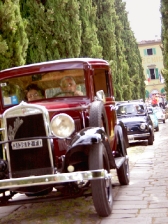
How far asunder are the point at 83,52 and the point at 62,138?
52.5ft

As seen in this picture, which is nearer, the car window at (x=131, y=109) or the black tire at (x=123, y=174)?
the black tire at (x=123, y=174)

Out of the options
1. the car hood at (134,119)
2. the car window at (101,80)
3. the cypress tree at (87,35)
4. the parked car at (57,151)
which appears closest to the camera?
the parked car at (57,151)

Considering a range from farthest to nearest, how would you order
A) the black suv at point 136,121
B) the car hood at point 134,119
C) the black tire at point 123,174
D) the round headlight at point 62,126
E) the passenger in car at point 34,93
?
the car hood at point 134,119 → the black suv at point 136,121 → the black tire at point 123,174 → the passenger in car at point 34,93 → the round headlight at point 62,126

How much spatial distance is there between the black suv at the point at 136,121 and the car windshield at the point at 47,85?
949cm

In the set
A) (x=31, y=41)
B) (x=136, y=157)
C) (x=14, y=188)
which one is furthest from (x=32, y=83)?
A: (x=31, y=41)

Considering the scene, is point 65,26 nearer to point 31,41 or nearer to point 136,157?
point 31,41

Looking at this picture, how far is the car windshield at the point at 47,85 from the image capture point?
19.9 ft

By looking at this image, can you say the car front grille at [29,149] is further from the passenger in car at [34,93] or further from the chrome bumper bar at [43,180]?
the passenger in car at [34,93]

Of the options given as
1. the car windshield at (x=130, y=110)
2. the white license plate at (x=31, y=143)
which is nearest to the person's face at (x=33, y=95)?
the white license plate at (x=31, y=143)

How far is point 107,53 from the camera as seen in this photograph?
93.0 feet

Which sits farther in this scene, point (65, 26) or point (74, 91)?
point (65, 26)

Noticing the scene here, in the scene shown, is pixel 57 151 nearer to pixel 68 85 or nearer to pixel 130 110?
pixel 68 85

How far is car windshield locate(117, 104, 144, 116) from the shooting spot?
16406 millimetres

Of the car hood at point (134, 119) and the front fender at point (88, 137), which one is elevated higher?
the front fender at point (88, 137)
